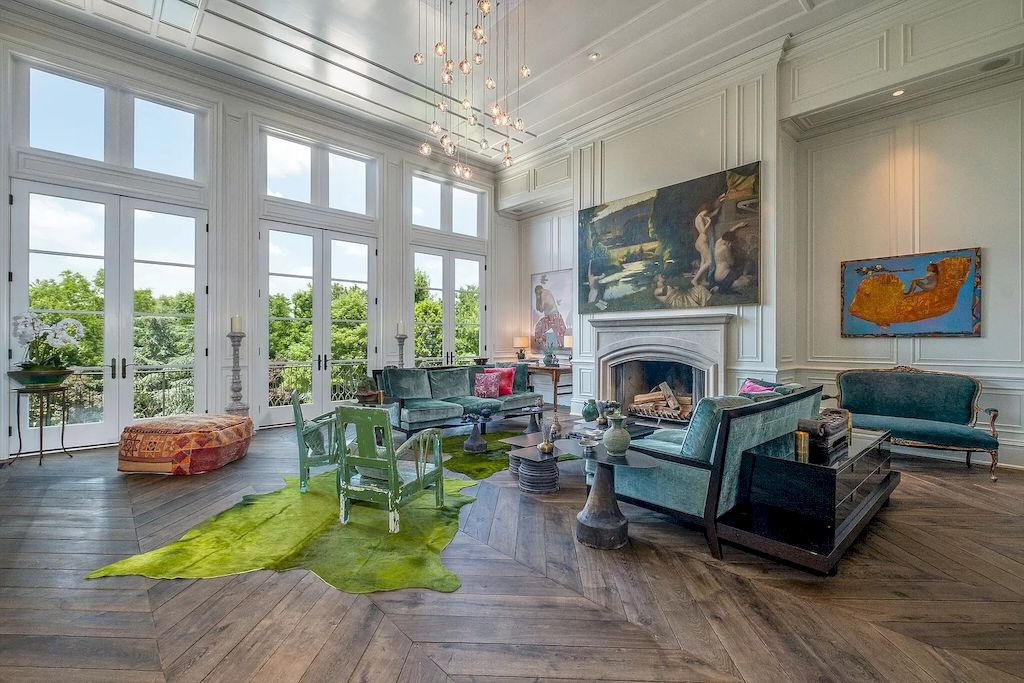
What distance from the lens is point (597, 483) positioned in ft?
9.07

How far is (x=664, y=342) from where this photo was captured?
579cm

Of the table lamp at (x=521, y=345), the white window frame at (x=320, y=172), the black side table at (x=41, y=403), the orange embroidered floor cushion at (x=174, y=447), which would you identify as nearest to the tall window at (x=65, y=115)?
the white window frame at (x=320, y=172)

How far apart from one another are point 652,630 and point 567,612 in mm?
360

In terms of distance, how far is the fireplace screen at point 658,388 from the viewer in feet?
19.1

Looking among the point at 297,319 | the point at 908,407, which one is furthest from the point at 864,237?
the point at 297,319

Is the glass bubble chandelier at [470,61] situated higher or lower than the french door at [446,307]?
higher

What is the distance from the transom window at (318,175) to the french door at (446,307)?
4.06ft

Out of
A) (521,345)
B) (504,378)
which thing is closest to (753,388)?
(504,378)

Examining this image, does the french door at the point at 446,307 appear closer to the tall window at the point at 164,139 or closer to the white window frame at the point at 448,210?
the white window frame at the point at 448,210

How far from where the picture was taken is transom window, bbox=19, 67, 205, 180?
15.4 feet

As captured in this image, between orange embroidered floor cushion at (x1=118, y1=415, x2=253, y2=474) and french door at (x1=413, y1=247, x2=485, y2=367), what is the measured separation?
3.48m

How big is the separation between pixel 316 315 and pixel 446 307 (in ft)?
7.08

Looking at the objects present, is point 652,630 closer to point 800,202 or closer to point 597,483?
point 597,483

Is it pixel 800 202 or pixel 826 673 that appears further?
pixel 800 202
